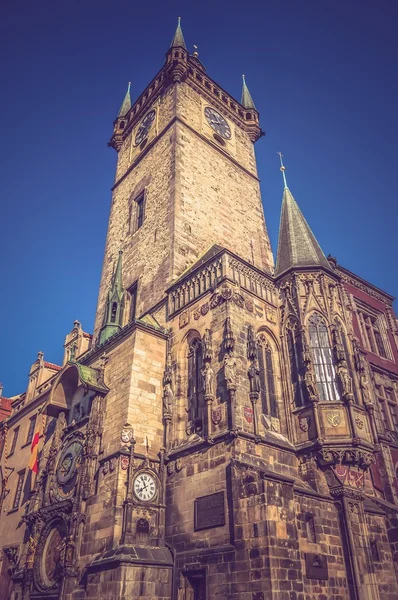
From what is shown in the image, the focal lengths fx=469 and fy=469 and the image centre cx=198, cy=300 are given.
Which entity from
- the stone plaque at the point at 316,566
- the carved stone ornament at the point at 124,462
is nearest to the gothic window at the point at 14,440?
the carved stone ornament at the point at 124,462

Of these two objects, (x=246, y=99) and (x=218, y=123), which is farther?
(x=246, y=99)

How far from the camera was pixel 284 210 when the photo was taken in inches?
925

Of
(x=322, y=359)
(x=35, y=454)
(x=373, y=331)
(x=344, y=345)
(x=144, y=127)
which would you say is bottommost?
(x=35, y=454)

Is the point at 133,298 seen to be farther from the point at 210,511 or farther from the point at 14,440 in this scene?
the point at 210,511

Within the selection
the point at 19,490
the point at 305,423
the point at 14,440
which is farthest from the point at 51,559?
the point at 14,440

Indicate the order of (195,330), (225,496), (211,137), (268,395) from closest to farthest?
(225,496), (268,395), (195,330), (211,137)

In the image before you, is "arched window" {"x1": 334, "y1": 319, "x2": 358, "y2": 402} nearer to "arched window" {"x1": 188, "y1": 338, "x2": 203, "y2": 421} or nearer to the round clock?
"arched window" {"x1": 188, "y1": 338, "x2": 203, "y2": 421}

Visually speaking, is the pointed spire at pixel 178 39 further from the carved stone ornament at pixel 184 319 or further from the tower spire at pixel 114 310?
the carved stone ornament at pixel 184 319

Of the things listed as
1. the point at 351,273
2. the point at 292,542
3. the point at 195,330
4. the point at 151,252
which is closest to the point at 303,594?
the point at 292,542

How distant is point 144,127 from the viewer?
32156mm

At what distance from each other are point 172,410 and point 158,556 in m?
4.57

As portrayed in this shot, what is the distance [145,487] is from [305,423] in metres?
5.54

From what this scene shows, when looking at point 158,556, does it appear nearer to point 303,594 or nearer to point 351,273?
point 303,594

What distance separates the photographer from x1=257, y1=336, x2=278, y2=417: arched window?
16.1 meters
